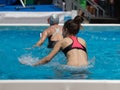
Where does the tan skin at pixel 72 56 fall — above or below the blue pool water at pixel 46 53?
above

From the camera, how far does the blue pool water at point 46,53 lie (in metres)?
6.69

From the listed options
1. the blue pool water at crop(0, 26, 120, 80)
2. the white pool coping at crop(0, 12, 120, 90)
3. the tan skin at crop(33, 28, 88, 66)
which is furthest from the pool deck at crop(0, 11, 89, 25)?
the white pool coping at crop(0, 12, 120, 90)

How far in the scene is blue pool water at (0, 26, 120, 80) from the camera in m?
6.69

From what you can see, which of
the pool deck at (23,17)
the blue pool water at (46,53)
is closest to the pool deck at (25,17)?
the pool deck at (23,17)

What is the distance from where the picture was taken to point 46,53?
27.2 feet

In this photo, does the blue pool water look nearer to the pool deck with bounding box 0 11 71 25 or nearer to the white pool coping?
the white pool coping

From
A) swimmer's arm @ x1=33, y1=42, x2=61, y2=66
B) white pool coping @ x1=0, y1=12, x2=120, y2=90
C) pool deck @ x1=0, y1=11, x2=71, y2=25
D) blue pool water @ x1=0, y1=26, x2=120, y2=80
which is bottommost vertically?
blue pool water @ x1=0, y1=26, x2=120, y2=80

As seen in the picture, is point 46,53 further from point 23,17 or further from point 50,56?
point 23,17

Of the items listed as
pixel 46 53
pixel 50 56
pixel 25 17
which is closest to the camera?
pixel 50 56
